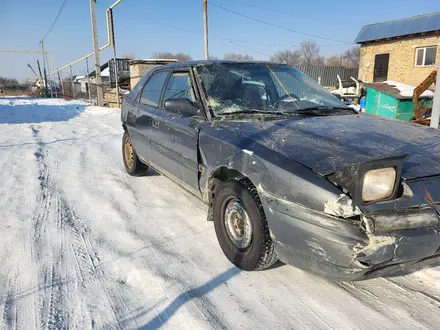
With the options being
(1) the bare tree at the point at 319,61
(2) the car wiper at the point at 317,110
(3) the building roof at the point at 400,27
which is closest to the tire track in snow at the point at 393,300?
(2) the car wiper at the point at 317,110

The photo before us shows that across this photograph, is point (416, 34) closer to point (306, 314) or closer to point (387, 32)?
point (387, 32)

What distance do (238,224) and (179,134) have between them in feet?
3.85

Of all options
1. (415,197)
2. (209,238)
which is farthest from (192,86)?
(415,197)

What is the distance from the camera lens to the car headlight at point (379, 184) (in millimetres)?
1865

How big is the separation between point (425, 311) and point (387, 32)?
21.1 meters

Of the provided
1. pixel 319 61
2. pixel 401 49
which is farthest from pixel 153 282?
pixel 319 61

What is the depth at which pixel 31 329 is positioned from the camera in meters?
1.98

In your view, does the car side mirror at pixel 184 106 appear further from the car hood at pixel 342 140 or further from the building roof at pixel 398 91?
the building roof at pixel 398 91

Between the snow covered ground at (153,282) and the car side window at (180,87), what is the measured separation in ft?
4.28

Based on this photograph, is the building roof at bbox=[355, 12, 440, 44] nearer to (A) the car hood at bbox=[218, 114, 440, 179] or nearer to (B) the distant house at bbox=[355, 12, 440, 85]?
(B) the distant house at bbox=[355, 12, 440, 85]

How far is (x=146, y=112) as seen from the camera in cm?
417

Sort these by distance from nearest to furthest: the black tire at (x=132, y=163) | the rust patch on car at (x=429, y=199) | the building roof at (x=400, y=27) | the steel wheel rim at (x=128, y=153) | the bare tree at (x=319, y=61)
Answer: the rust patch on car at (x=429, y=199) → the black tire at (x=132, y=163) → the steel wheel rim at (x=128, y=153) → the building roof at (x=400, y=27) → the bare tree at (x=319, y=61)

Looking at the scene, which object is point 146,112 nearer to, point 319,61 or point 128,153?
point 128,153

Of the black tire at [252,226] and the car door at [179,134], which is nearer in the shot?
the black tire at [252,226]
